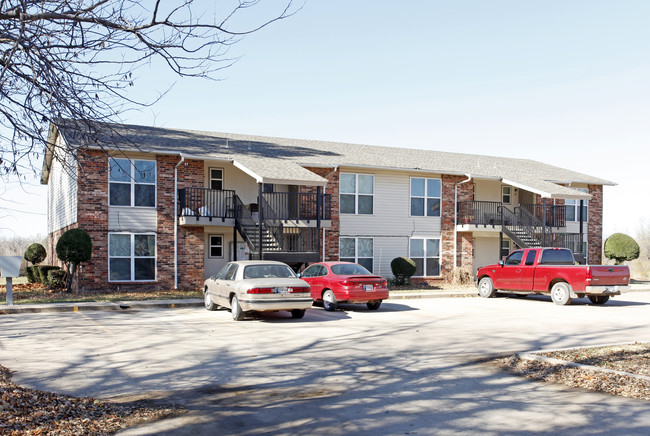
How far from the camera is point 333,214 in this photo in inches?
1072

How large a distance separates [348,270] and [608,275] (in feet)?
27.0

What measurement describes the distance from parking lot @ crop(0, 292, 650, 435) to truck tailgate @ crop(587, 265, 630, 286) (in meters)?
2.32

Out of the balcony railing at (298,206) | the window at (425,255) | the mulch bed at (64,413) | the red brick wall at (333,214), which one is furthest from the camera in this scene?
the window at (425,255)

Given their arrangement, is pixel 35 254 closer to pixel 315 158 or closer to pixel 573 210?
pixel 315 158

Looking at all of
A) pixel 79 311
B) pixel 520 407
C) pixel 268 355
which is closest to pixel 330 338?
pixel 268 355

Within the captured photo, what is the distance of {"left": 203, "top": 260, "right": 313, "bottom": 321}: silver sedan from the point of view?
47.4 ft

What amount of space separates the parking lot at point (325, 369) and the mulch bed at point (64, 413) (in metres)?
0.31

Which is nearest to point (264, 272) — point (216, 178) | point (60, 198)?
point (216, 178)

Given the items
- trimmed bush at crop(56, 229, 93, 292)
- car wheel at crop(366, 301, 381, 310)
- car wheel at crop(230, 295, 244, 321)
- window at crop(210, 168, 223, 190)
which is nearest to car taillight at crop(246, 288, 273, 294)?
car wheel at crop(230, 295, 244, 321)

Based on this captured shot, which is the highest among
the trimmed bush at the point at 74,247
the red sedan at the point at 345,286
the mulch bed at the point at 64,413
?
the trimmed bush at the point at 74,247

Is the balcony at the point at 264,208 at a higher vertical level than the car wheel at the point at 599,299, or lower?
higher

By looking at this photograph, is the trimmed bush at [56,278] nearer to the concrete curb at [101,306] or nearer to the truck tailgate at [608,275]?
the concrete curb at [101,306]

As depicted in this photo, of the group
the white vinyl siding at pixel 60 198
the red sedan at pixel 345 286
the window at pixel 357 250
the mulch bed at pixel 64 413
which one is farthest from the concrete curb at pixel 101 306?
the mulch bed at pixel 64 413

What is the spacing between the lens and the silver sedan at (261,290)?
47.4 ft
